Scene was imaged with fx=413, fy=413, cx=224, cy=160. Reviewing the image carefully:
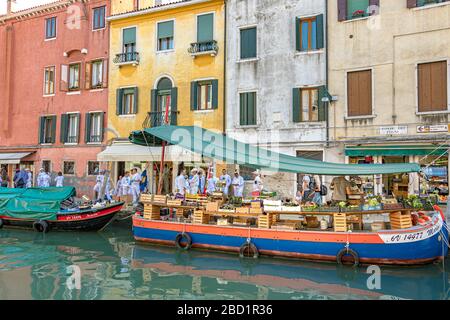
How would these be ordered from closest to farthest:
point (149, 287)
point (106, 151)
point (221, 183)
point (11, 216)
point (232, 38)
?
point (149, 287) → point (11, 216) → point (221, 183) → point (232, 38) → point (106, 151)

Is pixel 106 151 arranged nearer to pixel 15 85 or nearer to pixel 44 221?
pixel 44 221

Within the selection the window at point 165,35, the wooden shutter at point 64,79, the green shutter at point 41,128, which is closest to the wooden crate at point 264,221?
the window at point 165,35

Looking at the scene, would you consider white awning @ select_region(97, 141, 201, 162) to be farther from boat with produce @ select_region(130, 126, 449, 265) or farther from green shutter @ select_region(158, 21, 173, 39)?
boat with produce @ select_region(130, 126, 449, 265)

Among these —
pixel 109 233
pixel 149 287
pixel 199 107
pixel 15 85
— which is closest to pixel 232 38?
pixel 199 107

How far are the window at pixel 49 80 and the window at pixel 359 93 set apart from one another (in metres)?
16.7

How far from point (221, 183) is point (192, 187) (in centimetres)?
126

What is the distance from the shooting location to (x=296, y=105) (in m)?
16.7

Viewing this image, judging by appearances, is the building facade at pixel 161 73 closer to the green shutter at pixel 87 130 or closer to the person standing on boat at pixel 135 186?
the person standing on boat at pixel 135 186

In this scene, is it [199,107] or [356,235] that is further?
[199,107]

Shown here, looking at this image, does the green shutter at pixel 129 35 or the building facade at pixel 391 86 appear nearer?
the building facade at pixel 391 86

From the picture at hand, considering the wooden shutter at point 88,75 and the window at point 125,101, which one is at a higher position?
the wooden shutter at point 88,75

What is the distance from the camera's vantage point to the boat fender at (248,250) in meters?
10.2

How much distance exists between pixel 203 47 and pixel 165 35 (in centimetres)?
247

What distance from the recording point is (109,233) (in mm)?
14664
